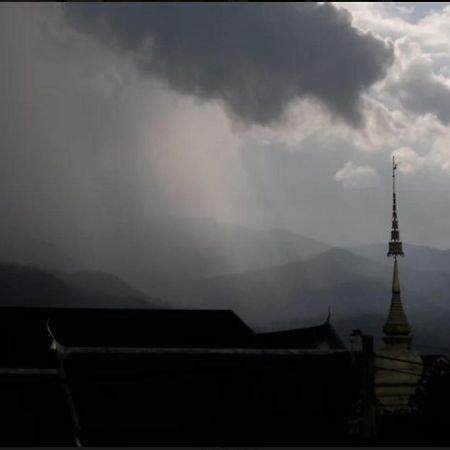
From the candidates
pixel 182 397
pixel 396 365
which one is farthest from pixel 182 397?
pixel 396 365

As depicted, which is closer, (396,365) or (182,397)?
(182,397)

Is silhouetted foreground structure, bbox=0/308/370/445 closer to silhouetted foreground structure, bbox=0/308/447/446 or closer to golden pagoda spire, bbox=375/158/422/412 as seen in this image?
silhouetted foreground structure, bbox=0/308/447/446

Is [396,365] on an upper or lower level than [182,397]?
upper

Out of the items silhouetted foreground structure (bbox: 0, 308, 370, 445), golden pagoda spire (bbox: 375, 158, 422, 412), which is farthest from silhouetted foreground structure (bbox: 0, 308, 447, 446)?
golden pagoda spire (bbox: 375, 158, 422, 412)

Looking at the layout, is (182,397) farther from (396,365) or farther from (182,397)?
(396,365)

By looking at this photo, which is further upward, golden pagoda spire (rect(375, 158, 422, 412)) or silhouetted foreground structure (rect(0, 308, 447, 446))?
golden pagoda spire (rect(375, 158, 422, 412))

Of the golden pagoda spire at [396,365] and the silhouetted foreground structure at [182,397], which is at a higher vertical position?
the golden pagoda spire at [396,365]

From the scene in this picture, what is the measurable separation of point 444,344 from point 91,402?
156ft

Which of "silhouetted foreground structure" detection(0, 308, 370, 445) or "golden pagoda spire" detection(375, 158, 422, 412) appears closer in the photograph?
"silhouetted foreground structure" detection(0, 308, 370, 445)

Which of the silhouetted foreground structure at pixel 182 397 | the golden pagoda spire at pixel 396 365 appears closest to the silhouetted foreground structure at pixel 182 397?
the silhouetted foreground structure at pixel 182 397

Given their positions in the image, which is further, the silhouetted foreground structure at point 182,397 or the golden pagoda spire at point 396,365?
the golden pagoda spire at point 396,365

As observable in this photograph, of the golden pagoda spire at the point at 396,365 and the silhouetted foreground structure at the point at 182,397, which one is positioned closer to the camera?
the silhouetted foreground structure at the point at 182,397

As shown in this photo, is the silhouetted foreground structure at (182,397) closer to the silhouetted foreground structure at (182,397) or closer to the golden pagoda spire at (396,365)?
the silhouetted foreground structure at (182,397)

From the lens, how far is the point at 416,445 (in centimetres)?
1722
